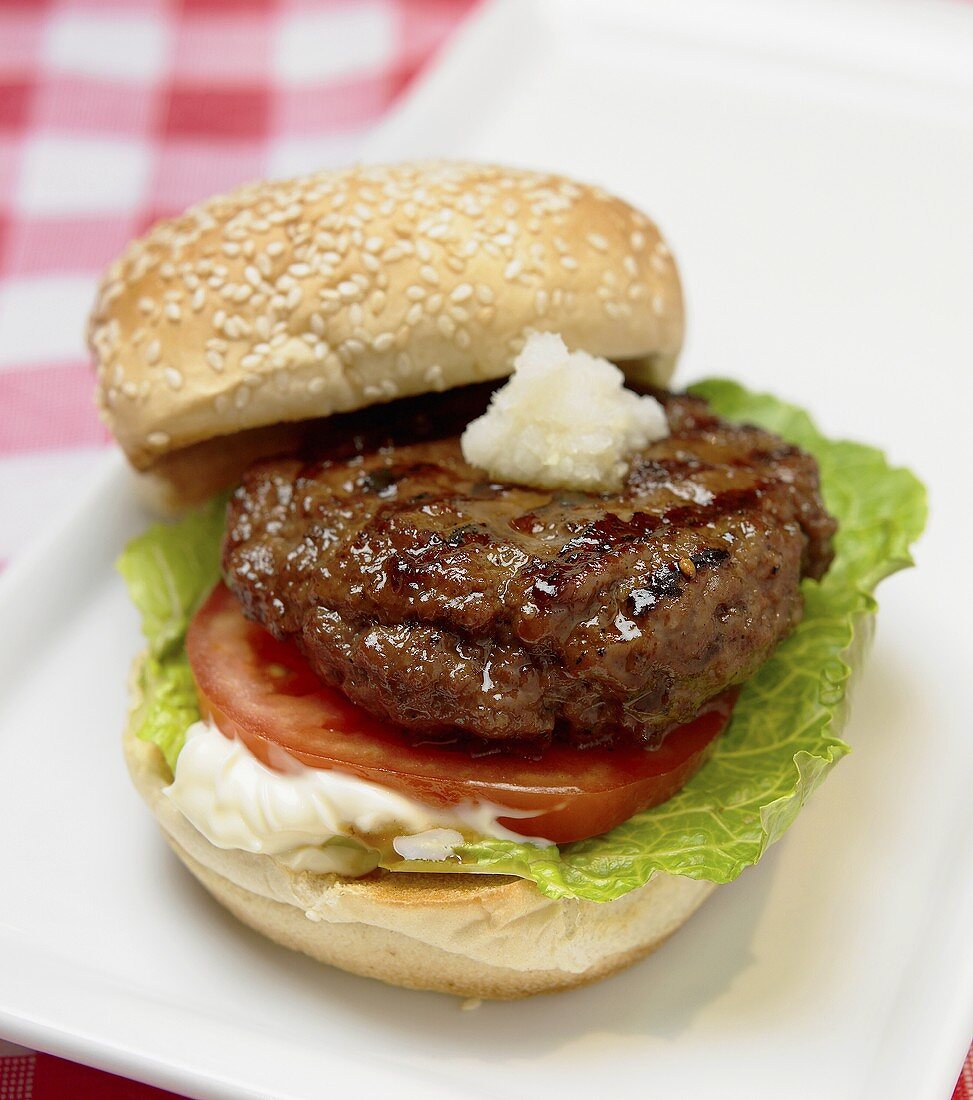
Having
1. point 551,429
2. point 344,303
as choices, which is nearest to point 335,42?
point 344,303

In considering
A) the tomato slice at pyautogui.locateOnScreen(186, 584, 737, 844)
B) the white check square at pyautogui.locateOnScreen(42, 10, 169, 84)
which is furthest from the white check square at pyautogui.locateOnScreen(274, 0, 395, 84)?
the tomato slice at pyautogui.locateOnScreen(186, 584, 737, 844)

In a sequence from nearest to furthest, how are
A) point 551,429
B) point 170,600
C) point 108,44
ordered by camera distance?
point 551,429
point 170,600
point 108,44

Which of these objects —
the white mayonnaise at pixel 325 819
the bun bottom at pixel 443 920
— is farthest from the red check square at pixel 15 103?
the white mayonnaise at pixel 325 819

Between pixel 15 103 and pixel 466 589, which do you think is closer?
pixel 466 589

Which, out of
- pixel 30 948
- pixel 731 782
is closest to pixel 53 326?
pixel 30 948

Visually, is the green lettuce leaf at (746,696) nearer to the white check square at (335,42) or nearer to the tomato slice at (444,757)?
the tomato slice at (444,757)

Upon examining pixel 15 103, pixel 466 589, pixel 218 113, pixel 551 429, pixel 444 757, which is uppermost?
pixel 551 429

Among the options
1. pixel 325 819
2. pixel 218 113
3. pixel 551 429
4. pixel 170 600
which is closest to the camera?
pixel 325 819

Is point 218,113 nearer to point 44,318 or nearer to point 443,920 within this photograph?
point 44,318
